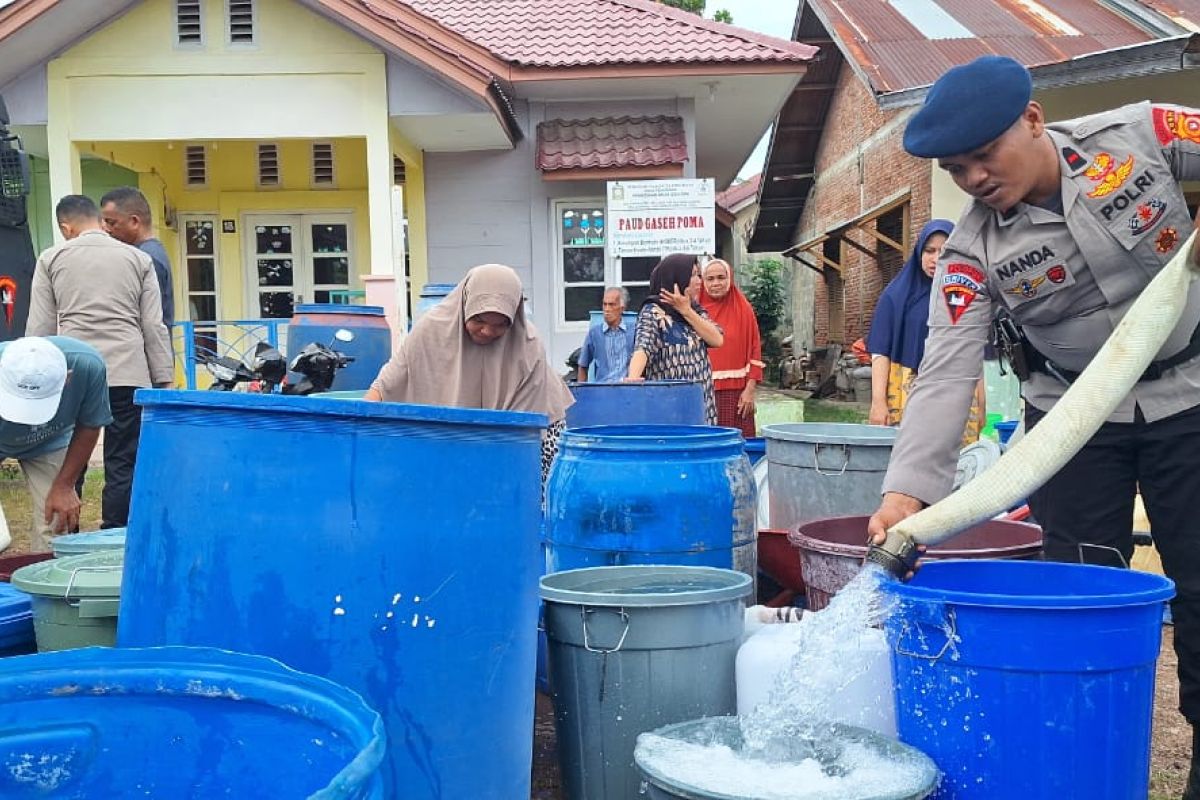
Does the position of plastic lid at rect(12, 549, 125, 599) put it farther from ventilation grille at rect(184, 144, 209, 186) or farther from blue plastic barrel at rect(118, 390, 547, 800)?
ventilation grille at rect(184, 144, 209, 186)

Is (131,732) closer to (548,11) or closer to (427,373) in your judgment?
(427,373)

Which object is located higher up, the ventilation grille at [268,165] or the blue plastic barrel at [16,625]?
the ventilation grille at [268,165]

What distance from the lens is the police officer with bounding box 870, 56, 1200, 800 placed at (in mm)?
2439

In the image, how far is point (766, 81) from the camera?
33.9ft

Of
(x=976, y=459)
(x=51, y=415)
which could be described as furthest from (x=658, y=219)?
(x=51, y=415)

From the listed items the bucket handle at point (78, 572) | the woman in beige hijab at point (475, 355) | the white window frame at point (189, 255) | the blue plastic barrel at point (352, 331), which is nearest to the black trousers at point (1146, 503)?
the woman in beige hijab at point (475, 355)

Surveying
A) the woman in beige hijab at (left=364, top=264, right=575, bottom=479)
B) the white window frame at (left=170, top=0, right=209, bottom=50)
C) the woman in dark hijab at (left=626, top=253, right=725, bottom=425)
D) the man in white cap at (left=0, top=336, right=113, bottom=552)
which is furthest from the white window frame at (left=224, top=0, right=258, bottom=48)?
the woman in beige hijab at (left=364, top=264, right=575, bottom=479)

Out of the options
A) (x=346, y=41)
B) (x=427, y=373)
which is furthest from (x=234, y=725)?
(x=346, y=41)

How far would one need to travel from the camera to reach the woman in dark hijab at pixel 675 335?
20.0 feet

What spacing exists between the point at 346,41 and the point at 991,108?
8.63m

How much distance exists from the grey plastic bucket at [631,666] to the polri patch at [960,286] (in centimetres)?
87

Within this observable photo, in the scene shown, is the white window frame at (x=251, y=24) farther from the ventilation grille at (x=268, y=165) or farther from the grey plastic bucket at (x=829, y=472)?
the grey plastic bucket at (x=829, y=472)

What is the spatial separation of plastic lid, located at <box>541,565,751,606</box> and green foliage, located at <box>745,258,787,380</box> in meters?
21.3

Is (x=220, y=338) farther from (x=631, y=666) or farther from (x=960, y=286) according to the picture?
(x=960, y=286)
